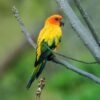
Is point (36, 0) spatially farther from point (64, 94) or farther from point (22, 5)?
point (64, 94)

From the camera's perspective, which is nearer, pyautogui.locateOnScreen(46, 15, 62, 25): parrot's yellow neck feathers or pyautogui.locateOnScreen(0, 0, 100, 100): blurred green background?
pyautogui.locateOnScreen(46, 15, 62, 25): parrot's yellow neck feathers

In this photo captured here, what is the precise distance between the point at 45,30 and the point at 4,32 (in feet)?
28.3

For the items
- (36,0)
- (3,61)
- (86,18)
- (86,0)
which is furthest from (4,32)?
(86,18)

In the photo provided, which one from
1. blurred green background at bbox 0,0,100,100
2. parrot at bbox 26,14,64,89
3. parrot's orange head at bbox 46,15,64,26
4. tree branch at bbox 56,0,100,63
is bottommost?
blurred green background at bbox 0,0,100,100

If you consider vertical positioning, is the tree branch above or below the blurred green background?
above

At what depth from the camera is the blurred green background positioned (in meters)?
9.55

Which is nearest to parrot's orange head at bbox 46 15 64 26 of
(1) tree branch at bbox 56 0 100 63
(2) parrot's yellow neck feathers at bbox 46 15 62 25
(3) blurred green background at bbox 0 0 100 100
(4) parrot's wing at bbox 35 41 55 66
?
(2) parrot's yellow neck feathers at bbox 46 15 62 25

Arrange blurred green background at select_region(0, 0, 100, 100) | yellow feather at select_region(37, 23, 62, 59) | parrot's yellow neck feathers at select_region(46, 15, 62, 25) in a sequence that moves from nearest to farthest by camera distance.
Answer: yellow feather at select_region(37, 23, 62, 59) → parrot's yellow neck feathers at select_region(46, 15, 62, 25) → blurred green background at select_region(0, 0, 100, 100)

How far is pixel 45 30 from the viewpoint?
482cm

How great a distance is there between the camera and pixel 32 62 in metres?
12.2

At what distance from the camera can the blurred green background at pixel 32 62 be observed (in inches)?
376

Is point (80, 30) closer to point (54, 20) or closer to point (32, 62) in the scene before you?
point (54, 20)

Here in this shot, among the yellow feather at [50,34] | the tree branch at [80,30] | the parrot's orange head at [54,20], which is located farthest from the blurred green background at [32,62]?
the tree branch at [80,30]

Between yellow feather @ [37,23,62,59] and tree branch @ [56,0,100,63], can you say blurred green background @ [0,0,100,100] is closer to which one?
yellow feather @ [37,23,62,59]
